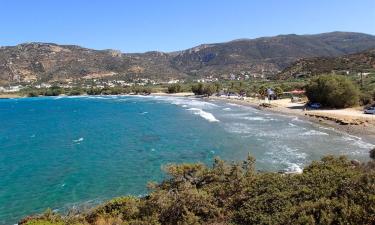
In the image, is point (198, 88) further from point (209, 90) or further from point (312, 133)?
point (312, 133)

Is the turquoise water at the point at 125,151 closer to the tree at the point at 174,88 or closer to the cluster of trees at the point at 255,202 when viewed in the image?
the cluster of trees at the point at 255,202

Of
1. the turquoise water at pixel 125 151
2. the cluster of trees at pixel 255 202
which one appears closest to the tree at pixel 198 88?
the turquoise water at pixel 125 151

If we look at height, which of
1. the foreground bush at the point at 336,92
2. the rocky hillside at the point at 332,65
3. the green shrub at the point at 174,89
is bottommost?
the green shrub at the point at 174,89

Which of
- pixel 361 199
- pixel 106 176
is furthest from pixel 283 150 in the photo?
pixel 361 199

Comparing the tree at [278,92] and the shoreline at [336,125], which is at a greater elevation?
the tree at [278,92]

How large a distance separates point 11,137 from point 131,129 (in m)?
17.9

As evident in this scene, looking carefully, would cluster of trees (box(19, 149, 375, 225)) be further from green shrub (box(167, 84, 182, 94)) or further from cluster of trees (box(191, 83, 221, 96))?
green shrub (box(167, 84, 182, 94))

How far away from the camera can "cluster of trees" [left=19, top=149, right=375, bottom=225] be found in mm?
11875

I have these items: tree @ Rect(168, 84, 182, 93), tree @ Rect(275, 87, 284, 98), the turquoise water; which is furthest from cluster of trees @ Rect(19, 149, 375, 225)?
tree @ Rect(168, 84, 182, 93)

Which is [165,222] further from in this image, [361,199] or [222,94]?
[222,94]

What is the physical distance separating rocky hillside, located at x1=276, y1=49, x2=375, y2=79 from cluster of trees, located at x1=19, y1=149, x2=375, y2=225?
12721 cm

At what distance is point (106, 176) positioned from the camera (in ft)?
115

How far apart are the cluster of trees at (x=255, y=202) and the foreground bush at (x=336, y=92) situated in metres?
59.2

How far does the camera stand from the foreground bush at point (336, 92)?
75.5 m
